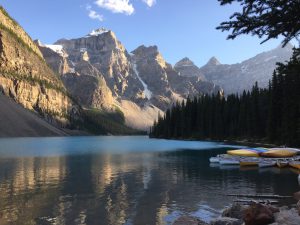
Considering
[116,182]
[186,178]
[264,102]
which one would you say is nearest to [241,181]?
[186,178]

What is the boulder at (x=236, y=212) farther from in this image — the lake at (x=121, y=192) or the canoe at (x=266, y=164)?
the canoe at (x=266, y=164)

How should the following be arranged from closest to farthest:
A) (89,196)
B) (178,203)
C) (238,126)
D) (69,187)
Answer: (178,203), (89,196), (69,187), (238,126)

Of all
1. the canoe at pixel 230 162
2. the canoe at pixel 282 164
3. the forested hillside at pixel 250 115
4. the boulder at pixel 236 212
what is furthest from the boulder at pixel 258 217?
the canoe at pixel 230 162

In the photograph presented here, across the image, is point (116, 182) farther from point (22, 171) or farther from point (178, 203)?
point (22, 171)

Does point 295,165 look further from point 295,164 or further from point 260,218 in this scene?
point 260,218

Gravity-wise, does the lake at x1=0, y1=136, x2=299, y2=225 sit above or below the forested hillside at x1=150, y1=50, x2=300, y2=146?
below

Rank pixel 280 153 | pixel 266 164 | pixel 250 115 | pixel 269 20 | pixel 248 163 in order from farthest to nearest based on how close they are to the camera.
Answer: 1. pixel 250 115
2. pixel 280 153
3. pixel 248 163
4. pixel 266 164
5. pixel 269 20

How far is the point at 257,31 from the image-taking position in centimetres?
1470

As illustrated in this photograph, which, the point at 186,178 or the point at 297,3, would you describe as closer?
the point at 297,3

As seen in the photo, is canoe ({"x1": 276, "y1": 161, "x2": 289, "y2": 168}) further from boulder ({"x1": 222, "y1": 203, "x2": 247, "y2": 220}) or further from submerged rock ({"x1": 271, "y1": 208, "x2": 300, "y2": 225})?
submerged rock ({"x1": 271, "y1": 208, "x2": 300, "y2": 225})

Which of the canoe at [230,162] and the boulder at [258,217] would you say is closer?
the boulder at [258,217]

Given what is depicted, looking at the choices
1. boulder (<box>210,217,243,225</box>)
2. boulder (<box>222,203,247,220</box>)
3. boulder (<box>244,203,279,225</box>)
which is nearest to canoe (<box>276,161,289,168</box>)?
boulder (<box>222,203,247,220</box>)

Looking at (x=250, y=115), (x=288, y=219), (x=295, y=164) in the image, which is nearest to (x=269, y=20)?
(x=288, y=219)

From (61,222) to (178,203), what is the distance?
29.2 ft
